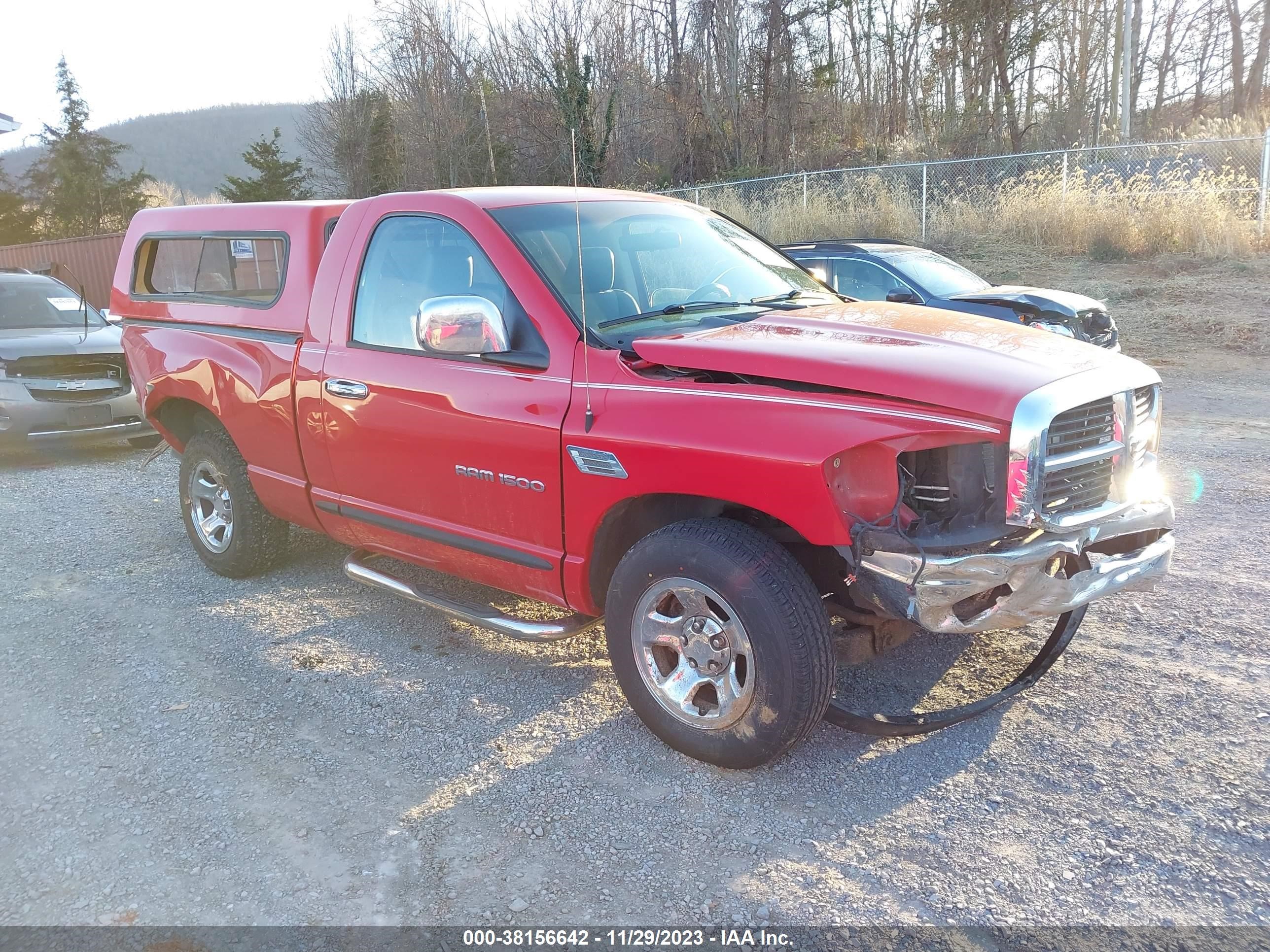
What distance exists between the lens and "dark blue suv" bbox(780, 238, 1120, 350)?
30.1ft

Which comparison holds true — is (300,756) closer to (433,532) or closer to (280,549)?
(433,532)

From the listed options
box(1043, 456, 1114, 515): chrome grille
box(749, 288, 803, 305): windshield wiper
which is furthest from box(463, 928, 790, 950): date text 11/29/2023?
box(749, 288, 803, 305): windshield wiper

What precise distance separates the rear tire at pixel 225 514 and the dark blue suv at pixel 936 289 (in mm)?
5553

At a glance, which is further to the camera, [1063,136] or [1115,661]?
[1063,136]

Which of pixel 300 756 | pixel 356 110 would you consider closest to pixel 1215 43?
pixel 356 110

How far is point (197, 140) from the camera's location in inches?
4274

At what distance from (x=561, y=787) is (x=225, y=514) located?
3068 mm

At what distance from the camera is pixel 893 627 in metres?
3.36

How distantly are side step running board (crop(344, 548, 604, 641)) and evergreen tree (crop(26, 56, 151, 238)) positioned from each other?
1395 inches

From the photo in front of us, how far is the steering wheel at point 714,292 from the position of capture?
13.1 ft

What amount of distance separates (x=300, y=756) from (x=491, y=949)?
1.30m

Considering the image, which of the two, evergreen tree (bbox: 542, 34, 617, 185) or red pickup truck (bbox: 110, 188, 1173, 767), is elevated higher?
evergreen tree (bbox: 542, 34, 617, 185)

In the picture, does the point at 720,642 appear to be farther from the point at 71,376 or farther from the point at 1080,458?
the point at 71,376

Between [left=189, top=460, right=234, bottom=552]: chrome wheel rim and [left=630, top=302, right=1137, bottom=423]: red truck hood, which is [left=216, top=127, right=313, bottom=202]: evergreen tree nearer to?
[left=189, top=460, right=234, bottom=552]: chrome wheel rim
